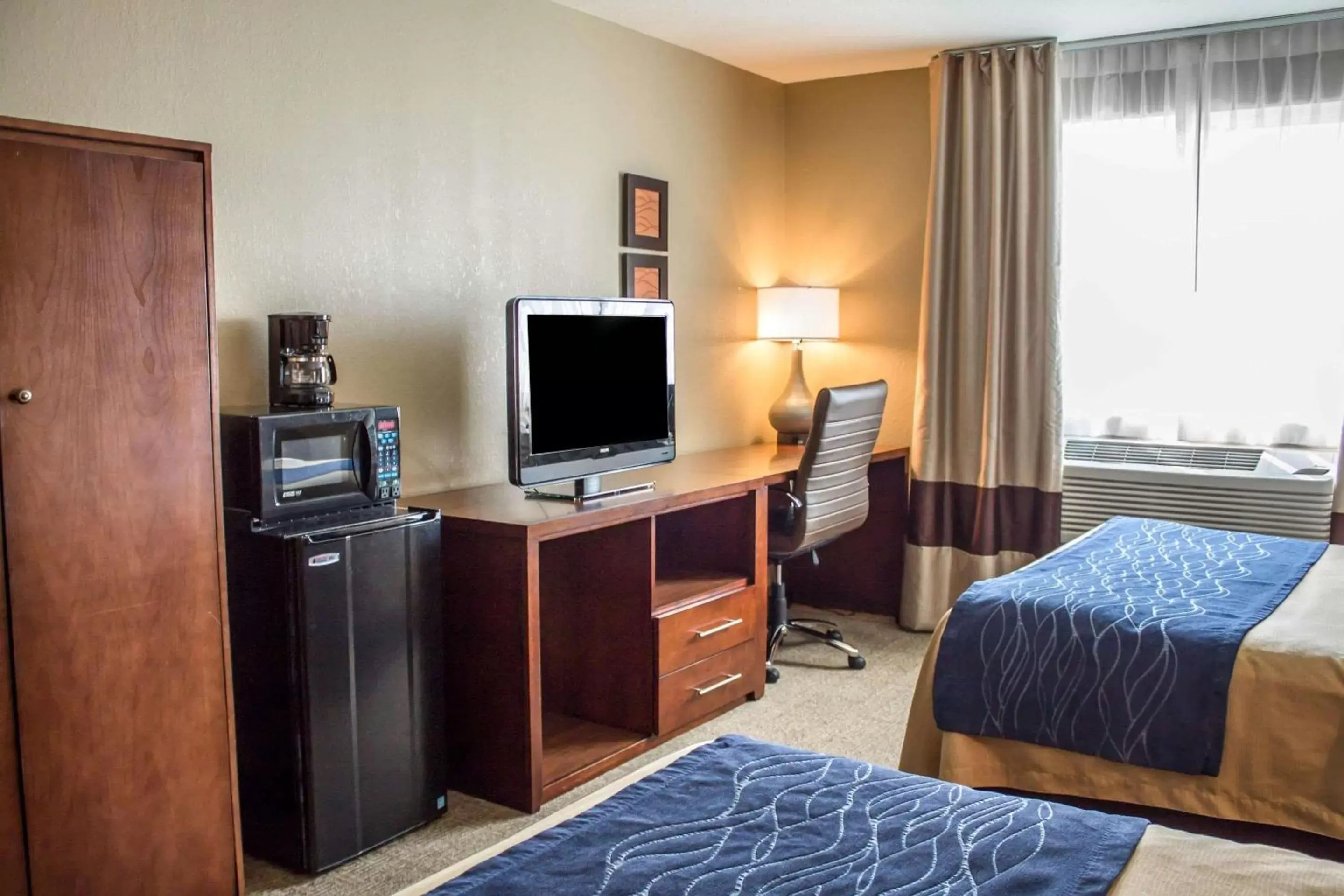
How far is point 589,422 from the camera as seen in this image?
136 inches

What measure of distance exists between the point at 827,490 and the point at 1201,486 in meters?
1.44

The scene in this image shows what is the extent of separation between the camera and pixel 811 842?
1.55 meters

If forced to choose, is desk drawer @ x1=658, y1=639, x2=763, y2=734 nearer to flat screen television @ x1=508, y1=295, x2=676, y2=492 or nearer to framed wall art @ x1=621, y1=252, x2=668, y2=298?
flat screen television @ x1=508, y1=295, x2=676, y2=492

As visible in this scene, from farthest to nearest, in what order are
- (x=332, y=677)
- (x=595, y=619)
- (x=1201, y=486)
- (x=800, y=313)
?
(x=800, y=313)
(x=1201, y=486)
(x=595, y=619)
(x=332, y=677)

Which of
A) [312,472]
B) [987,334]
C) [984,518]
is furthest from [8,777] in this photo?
[987,334]

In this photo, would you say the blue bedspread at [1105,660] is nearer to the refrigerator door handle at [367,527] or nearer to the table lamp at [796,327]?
the refrigerator door handle at [367,527]

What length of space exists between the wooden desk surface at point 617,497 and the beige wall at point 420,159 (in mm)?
218

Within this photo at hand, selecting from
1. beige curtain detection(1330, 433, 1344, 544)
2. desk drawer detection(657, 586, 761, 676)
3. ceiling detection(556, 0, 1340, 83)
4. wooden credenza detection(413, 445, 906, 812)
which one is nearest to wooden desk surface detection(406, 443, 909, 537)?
wooden credenza detection(413, 445, 906, 812)

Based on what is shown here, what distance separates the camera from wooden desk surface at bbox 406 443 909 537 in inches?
119

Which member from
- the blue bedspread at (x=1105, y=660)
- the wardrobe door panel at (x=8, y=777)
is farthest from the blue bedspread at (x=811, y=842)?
the wardrobe door panel at (x=8, y=777)

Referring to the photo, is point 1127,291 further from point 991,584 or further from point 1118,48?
point 991,584

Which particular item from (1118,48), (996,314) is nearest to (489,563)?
(996,314)

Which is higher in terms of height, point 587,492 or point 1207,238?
point 1207,238

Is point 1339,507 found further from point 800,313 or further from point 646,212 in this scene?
point 646,212
